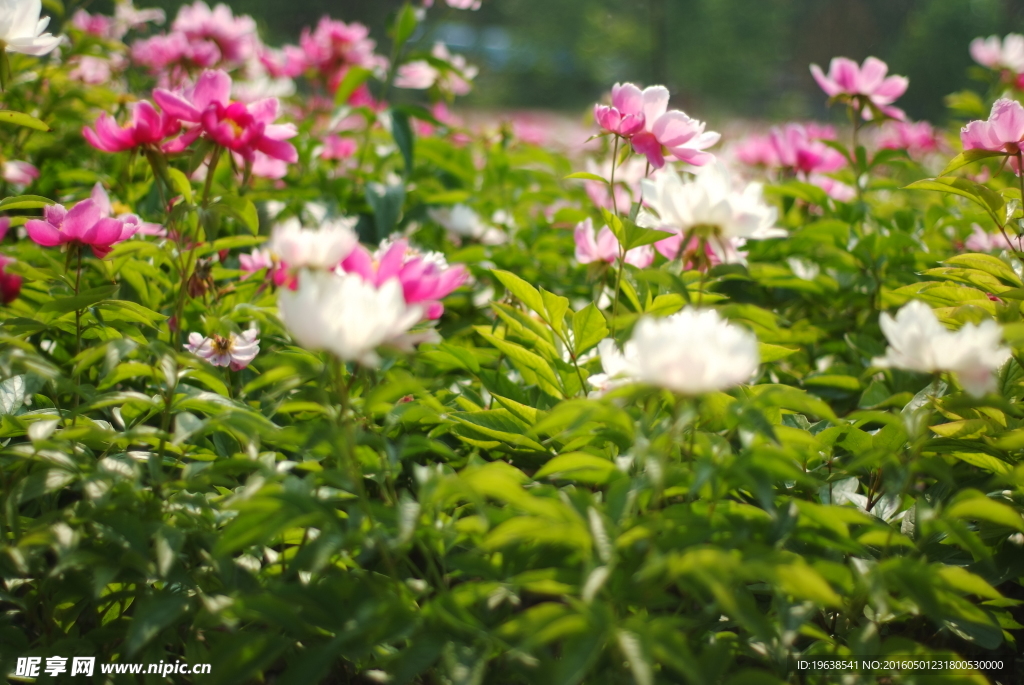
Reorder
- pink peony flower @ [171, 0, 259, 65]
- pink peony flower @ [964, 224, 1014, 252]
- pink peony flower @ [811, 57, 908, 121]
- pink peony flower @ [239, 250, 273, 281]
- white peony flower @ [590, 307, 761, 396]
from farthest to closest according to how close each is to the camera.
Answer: pink peony flower @ [171, 0, 259, 65] < pink peony flower @ [811, 57, 908, 121] < pink peony flower @ [964, 224, 1014, 252] < pink peony flower @ [239, 250, 273, 281] < white peony flower @ [590, 307, 761, 396]

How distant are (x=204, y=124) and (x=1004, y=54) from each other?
2.28 m

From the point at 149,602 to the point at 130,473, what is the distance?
153 millimetres

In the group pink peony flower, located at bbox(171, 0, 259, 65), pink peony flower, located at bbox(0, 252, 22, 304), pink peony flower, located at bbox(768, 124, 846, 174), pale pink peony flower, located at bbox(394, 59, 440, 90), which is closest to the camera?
pink peony flower, located at bbox(0, 252, 22, 304)

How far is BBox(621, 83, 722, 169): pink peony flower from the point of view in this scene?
1.04 m

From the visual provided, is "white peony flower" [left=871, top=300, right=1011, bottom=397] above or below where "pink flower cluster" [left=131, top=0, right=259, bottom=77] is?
above

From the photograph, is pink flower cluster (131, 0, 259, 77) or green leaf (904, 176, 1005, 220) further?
pink flower cluster (131, 0, 259, 77)

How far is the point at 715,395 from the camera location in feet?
2.91

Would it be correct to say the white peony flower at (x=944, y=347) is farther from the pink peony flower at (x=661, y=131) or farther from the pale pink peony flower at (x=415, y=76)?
the pale pink peony flower at (x=415, y=76)

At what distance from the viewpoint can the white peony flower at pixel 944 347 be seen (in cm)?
69

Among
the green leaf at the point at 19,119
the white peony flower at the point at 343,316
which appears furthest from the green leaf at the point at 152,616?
the green leaf at the point at 19,119

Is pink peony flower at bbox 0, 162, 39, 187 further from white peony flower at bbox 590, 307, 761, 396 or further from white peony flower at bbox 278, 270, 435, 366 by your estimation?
white peony flower at bbox 590, 307, 761, 396

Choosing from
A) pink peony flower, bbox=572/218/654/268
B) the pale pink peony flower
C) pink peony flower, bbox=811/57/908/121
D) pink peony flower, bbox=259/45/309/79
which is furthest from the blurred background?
pink peony flower, bbox=572/218/654/268

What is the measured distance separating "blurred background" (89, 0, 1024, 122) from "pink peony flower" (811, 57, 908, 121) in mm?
11933

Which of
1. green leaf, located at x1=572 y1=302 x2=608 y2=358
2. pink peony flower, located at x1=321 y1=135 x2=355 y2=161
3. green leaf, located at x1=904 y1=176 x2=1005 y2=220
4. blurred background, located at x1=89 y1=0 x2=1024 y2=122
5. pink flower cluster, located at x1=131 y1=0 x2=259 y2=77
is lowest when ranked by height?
blurred background, located at x1=89 y1=0 x2=1024 y2=122
